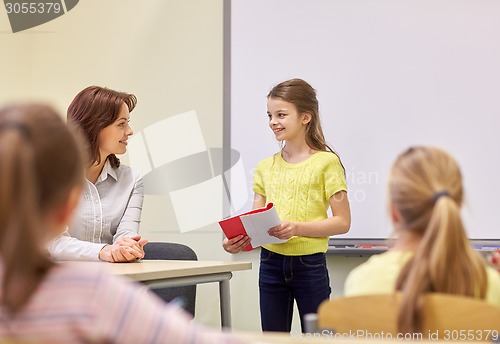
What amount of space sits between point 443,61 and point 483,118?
38cm

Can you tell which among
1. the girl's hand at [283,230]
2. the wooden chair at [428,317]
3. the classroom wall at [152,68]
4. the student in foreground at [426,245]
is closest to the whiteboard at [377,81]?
the classroom wall at [152,68]

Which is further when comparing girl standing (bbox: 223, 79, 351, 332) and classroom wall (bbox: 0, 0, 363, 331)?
classroom wall (bbox: 0, 0, 363, 331)

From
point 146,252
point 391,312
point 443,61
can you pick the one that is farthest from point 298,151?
point 391,312

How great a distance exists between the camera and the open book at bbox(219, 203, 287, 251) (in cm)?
281

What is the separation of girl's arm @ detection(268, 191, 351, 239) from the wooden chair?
4.87 ft

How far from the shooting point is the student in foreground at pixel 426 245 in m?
1.40

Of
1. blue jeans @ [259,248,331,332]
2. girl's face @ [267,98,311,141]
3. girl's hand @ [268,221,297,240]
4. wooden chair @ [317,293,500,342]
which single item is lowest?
blue jeans @ [259,248,331,332]

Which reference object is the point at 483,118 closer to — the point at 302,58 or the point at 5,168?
the point at 302,58

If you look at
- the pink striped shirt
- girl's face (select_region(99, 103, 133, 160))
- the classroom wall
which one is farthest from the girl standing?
the pink striped shirt

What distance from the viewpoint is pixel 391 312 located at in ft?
4.37

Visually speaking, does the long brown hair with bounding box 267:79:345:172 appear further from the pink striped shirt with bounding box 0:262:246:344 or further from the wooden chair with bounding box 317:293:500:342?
the pink striped shirt with bounding box 0:262:246:344

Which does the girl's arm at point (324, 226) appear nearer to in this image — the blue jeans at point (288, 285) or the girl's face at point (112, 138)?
the blue jeans at point (288, 285)

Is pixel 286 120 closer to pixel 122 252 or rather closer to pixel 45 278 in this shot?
pixel 122 252

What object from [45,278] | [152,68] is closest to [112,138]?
[152,68]
